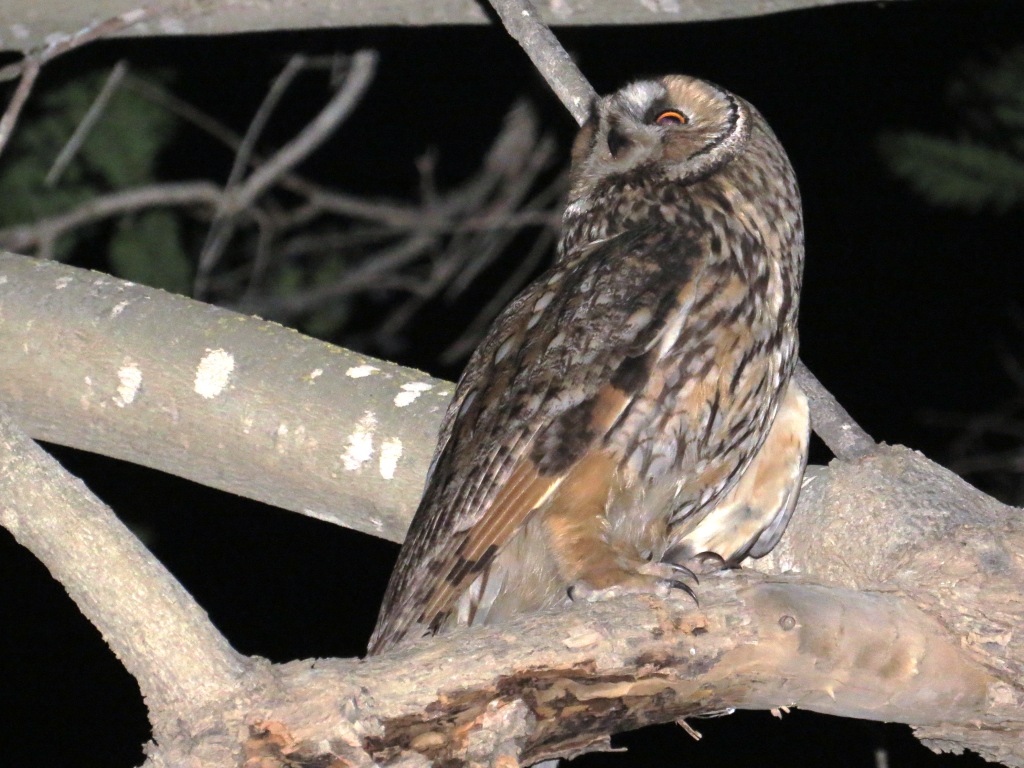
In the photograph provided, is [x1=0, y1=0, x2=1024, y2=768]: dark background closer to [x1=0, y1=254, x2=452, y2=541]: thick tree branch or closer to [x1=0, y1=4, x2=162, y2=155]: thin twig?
[x1=0, y1=4, x2=162, y2=155]: thin twig

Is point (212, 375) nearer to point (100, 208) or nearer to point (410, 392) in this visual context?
point (410, 392)

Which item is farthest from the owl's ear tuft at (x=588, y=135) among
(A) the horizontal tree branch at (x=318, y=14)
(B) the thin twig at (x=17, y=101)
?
(B) the thin twig at (x=17, y=101)

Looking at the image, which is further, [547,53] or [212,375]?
[547,53]

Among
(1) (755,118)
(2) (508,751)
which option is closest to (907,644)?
(2) (508,751)

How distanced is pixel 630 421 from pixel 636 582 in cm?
24

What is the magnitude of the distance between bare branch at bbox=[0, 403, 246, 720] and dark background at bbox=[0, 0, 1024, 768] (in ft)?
8.24

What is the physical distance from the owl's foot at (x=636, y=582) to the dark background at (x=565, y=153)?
2.14 m

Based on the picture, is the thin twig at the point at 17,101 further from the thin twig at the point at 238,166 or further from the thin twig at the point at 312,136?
the thin twig at the point at 312,136

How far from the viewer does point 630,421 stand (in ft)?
6.05

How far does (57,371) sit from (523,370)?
0.71 m

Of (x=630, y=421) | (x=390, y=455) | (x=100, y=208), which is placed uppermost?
(x=100, y=208)

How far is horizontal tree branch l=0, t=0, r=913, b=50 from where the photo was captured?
2.41 metres


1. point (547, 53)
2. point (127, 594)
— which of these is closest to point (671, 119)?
point (547, 53)

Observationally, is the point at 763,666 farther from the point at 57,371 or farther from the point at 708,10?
the point at 708,10
